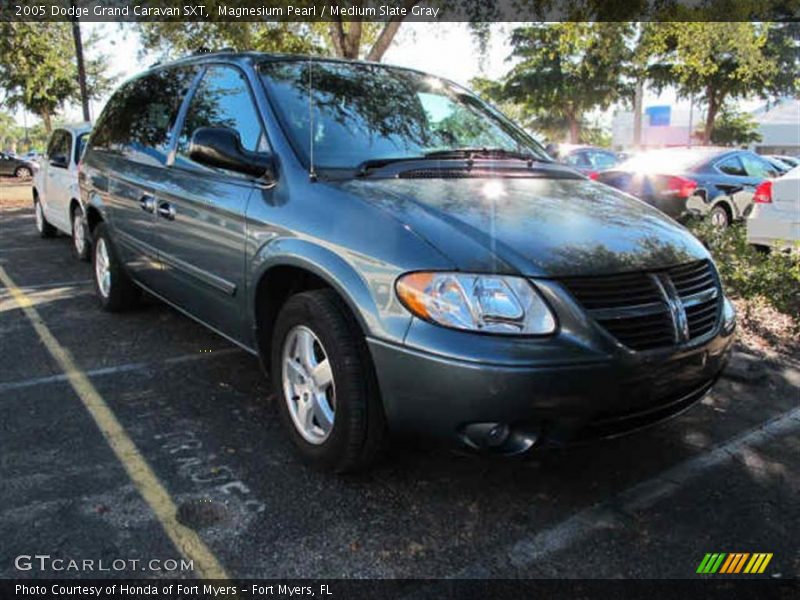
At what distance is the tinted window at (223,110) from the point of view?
3633mm

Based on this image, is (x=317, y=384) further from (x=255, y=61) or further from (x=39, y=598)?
(x=255, y=61)

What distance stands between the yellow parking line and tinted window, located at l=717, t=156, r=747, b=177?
376 inches

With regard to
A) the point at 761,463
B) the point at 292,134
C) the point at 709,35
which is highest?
the point at 709,35

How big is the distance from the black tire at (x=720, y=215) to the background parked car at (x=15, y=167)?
26567mm

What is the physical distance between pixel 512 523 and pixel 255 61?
2.66 m

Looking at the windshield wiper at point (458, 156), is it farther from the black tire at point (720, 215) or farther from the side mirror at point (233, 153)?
the black tire at point (720, 215)

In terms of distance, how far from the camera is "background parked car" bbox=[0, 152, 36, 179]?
28.8 m

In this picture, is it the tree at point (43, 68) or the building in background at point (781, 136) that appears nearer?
the tree at point (43, 68)

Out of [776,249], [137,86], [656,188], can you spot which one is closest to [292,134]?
[137,86]

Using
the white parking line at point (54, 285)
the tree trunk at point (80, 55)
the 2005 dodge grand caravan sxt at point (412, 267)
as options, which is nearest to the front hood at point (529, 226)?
the 2005 dodge grand caravan sxt at point (412, 267)

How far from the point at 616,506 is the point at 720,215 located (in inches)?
350

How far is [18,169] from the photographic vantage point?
29078mm

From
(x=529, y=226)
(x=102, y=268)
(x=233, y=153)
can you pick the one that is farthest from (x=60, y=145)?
(x=529, y=226)

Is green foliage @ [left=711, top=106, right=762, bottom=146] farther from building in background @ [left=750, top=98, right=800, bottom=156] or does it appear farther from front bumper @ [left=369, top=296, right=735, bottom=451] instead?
front bumper @ [left=369, top=296, right=735, bottom=451]
